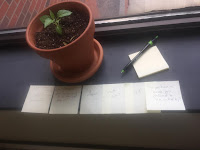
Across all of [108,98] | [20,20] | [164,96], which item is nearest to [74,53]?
[108,98]

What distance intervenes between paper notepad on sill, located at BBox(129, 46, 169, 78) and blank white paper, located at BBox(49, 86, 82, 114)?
21 centimetres

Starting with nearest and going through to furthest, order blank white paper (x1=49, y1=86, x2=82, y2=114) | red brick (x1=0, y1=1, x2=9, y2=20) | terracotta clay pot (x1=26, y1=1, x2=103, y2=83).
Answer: terracotta clay pot (x1=26, y1=1, x2=103, y2=83), blank white paper (x1=49, y1=86, x2=82, y2=114), red brick (x1=0, y1=1, x2=9, y2=20)

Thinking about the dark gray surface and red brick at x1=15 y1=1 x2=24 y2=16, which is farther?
red brick at x1=15 y1=1 x2=24 y2=16

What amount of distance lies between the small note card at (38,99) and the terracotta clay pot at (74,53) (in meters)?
0.06

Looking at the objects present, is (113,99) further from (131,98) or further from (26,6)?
(26,6)

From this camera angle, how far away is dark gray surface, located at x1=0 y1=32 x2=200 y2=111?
22.5 inches

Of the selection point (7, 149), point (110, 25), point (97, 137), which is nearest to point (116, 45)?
point (110, 25)

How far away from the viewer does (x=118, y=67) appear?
0.63 m

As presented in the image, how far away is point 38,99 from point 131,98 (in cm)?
31

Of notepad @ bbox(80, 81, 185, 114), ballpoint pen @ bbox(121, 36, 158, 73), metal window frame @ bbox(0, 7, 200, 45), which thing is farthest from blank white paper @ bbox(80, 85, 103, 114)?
metal window frame @ bbox(0, 7, 200, 45)

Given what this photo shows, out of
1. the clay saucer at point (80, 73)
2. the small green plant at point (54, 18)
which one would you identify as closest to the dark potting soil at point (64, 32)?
the small green plant at point (54, 18)

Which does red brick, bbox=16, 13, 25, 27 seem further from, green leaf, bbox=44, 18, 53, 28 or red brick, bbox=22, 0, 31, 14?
green leaf, bbox=44, 18, 53, 28

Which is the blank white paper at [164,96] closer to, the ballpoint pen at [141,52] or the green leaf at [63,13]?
the ballpoint pen at [141,52]

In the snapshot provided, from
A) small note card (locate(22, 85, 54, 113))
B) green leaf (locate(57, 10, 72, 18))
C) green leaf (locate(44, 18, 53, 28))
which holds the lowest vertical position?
small note card (locate(22, 85, 54, 113))
